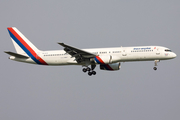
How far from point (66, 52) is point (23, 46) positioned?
32.8ft

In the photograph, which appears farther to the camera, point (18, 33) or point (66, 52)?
point (18, 33)

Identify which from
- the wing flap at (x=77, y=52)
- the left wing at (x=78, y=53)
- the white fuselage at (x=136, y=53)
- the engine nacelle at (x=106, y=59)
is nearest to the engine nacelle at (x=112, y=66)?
the white fuselage at (x=136, y=53)

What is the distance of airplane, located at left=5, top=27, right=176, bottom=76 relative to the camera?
180ft

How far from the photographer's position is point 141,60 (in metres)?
55.7

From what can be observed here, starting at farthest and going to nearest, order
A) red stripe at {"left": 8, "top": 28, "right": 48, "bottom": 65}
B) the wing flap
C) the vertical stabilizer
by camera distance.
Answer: the vertical stabilizer
red stripe at {"left": 8, "top": 28, "right": 48, "bottom": 65}
the wing flap

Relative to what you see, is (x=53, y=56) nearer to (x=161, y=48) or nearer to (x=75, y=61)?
(x=75, y=61)

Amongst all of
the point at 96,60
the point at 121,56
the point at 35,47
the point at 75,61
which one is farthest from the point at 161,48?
the point at 35,47

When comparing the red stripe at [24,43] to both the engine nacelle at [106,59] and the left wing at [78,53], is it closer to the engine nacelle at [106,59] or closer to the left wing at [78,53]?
the left wing at [78,53]

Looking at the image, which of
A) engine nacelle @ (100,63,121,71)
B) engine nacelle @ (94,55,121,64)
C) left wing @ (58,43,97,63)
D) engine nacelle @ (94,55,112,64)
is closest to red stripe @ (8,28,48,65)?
left wing @ (58,43,97,63)

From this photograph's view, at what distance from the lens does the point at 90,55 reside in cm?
5522

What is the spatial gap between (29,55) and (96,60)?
Result: 40.5 feet

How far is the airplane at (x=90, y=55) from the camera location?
54906mm

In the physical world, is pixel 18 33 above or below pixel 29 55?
above

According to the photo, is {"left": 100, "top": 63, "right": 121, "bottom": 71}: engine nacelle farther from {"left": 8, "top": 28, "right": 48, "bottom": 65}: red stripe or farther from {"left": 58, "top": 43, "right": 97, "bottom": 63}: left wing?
{"left": 8, "top": 28, "right": 48, "bottom": 65}: red stripe
